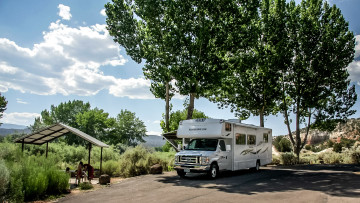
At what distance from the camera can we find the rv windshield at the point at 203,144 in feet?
53.7

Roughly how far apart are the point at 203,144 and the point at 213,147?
72 cm

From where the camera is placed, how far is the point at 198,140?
17.2m

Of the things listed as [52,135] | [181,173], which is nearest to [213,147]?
[181,173]

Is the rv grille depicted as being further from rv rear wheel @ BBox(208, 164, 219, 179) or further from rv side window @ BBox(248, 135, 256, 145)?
rv side window @ BBox(248, 135, 256, 145)

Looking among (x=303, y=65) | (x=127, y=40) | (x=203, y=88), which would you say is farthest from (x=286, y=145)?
(x=127, y=40)

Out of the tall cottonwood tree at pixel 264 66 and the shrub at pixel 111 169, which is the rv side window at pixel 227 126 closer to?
the shrub at pixel 111 169

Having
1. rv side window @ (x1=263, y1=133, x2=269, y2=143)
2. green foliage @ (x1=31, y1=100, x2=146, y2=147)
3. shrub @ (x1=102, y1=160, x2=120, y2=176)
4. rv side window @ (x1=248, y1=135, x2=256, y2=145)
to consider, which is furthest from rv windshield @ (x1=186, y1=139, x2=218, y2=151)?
green foliage @ (x1=31, y1=100, x2=146, y2=147)

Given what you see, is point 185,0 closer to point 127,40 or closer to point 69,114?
point 127,40

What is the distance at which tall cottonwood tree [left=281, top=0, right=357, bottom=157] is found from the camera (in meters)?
28.9

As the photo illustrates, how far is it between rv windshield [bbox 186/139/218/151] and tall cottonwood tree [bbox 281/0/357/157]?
17.7 meters

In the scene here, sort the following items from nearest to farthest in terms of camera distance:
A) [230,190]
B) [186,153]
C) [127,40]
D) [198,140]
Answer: [230,190] < [186,153] < [198,140] < [127,40]

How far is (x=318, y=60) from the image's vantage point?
2931 centimetres

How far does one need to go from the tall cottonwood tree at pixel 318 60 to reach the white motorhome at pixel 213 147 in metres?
14.2

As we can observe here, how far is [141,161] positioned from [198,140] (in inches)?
181
